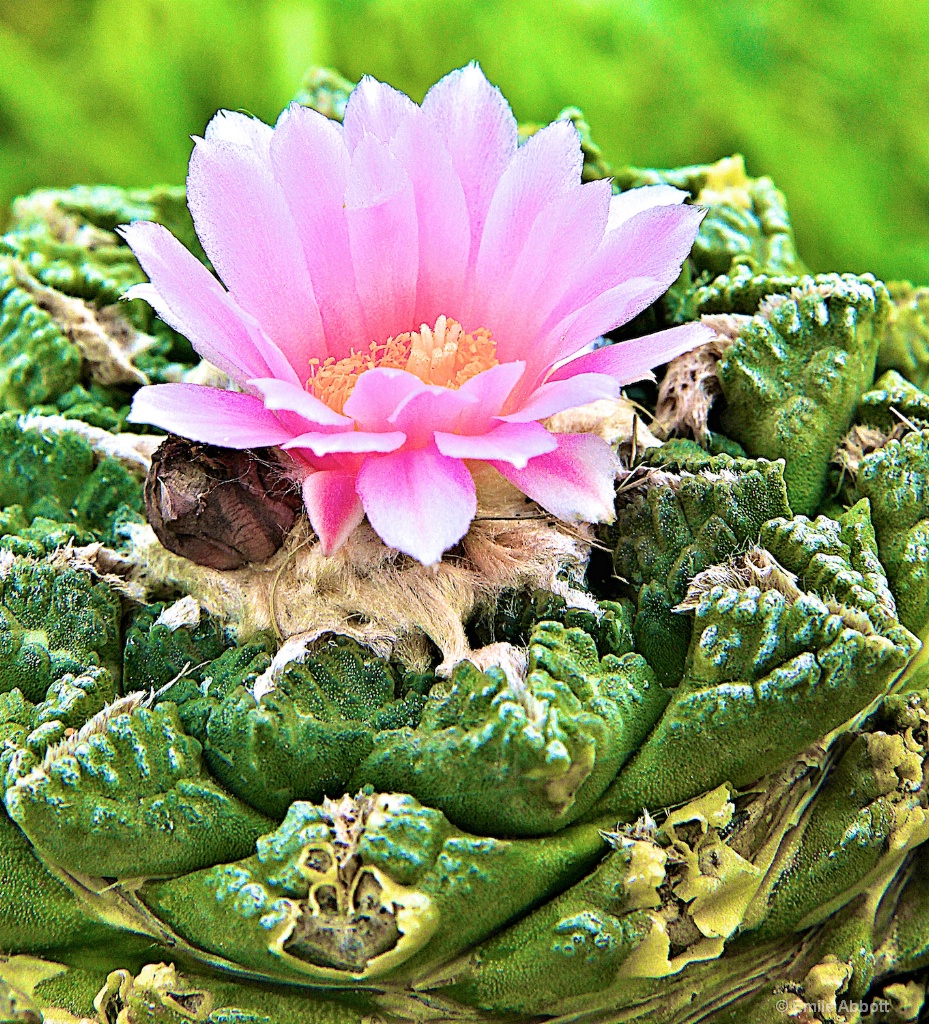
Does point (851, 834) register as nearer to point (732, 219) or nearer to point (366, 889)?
point (366, 889)

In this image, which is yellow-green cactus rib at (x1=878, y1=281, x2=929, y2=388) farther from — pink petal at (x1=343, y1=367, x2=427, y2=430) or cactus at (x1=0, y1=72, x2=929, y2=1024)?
pink petal at (x1=343, y1=367, x2=427, y2=430)

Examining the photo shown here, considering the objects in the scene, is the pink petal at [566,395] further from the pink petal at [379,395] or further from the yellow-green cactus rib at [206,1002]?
the yellow-green cactus rib at [206,1002]

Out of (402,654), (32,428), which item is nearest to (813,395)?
(402,654)

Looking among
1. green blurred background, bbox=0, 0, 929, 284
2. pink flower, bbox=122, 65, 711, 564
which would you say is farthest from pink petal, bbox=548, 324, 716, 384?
green blurred background, bbox=0, 0, 929, 284

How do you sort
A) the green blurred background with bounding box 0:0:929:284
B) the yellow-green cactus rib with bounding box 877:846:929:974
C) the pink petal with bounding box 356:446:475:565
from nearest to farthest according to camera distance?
the pink petal with bounding box 356:446:475:565 < the yellow-green cactus rib with bounding box 877:846:929:974 < the green blurred background with bounding box 0:0:929:284

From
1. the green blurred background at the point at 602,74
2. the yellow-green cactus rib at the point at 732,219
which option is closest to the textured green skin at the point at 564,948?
the yellow-green cactus rib at the point at 732,219

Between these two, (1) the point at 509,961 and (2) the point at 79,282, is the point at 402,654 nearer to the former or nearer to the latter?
(1) the point at 509,961
